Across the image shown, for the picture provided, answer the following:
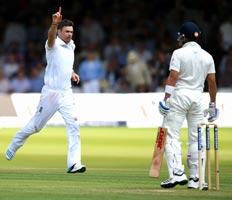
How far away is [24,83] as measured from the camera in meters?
26.8

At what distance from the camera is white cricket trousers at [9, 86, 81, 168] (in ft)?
47.0

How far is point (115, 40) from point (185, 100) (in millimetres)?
14997

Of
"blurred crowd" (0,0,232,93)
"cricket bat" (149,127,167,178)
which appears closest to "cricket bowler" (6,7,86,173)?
"cricket bat" (149,127,167,178)

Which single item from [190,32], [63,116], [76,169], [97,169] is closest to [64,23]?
[63,116]

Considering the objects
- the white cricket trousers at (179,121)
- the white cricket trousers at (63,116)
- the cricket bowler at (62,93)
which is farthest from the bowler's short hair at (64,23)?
the white cricket trousers at (179,121)

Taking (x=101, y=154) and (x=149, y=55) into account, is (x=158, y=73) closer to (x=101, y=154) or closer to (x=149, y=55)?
(x=149, y=55)

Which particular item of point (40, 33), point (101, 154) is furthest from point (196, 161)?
point (40, 33)

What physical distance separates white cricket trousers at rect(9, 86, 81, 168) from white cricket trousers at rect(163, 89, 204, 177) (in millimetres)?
2235

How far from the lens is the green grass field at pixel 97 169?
38.5ft

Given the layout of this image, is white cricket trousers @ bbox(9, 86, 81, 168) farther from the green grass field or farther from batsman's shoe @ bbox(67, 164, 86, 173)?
the green grass field

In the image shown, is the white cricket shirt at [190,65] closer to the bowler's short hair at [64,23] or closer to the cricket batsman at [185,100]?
the cricket batsman at [185,100]

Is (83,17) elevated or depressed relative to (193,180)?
elevated

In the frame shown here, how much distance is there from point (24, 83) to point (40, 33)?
7.67 ft

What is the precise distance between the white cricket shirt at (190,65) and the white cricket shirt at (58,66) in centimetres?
251
